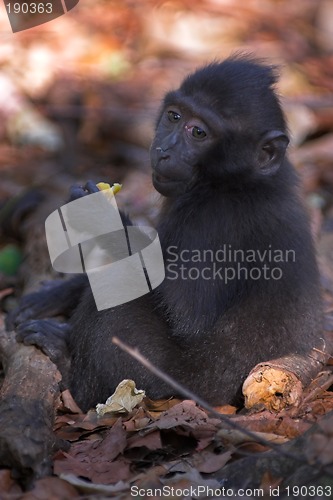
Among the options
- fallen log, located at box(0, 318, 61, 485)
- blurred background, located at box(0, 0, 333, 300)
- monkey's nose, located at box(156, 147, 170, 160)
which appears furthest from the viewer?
blurred background, located at box(0, 0, 333, 300)

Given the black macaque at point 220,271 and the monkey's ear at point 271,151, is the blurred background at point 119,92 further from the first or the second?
the monkey's ear at point 271,151

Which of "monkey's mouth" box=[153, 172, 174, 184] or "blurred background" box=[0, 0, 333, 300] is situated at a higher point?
"monkey's mouth" box=[153, 172, 174, 184]

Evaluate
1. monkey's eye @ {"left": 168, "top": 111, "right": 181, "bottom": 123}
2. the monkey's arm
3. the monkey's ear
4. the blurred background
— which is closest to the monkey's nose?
monkey's eye @ {"left": 168, "top": 111, "right": 181, "bottom": 123}

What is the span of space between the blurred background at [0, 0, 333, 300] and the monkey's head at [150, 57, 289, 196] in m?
2.06

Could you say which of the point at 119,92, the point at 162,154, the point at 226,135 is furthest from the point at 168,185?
the point at 119,92

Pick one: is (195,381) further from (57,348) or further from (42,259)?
(42,259)

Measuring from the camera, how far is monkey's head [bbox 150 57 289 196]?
5.26m

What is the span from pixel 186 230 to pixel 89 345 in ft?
3.19

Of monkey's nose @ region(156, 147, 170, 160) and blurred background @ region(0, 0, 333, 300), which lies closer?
monkey's nose @ region(156, 147, 170, 160)

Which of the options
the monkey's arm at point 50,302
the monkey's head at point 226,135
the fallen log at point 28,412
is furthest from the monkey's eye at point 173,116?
the fallen log at point 28,412

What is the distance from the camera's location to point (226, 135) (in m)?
5.30

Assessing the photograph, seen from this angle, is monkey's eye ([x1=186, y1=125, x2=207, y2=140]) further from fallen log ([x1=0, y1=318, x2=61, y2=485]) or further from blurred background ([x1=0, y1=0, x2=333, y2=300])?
blurred background ([x1=0, y1=0, x2=333, y2=300])

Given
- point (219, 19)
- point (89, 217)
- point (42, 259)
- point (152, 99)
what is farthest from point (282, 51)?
point (89, 217)

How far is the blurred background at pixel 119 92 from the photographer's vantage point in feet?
27.2
